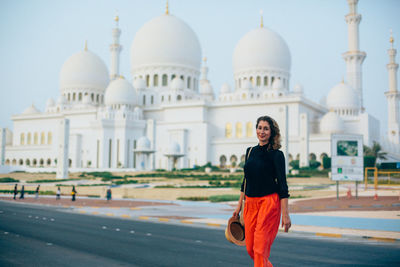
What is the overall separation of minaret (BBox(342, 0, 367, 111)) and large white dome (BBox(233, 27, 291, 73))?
8.57 meters

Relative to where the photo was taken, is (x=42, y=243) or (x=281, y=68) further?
(x=281, y=68)

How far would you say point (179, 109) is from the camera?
58.4 metres

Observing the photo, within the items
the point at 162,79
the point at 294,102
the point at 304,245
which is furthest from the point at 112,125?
the point at 304,245

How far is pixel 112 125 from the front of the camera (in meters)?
57.8

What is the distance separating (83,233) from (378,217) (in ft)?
29.2

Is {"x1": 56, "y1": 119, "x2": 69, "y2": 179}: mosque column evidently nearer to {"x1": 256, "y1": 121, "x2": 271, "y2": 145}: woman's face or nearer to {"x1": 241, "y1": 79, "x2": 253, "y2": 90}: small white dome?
{"x1": 241, "y1": 79, "x2": 253, "y2": 90}: small white dome

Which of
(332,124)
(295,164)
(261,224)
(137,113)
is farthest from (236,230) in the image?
(137,113)

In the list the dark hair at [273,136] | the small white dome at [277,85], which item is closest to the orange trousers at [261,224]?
the dark hair at [273,136]

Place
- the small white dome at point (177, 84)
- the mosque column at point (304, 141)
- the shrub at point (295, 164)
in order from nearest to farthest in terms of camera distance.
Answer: the shrub at point (295, 164) < the mosque column at point (304, 141) < the small white dome at point (177, 84)

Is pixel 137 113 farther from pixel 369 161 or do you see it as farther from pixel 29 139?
pixel 369 161

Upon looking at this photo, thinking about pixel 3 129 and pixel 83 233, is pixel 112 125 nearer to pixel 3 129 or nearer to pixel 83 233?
pixel 3 129

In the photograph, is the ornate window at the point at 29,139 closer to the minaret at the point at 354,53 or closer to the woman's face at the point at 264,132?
the minaret at the point at 354,53

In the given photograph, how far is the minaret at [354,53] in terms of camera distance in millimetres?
54781

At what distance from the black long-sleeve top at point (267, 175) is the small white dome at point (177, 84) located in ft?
186
